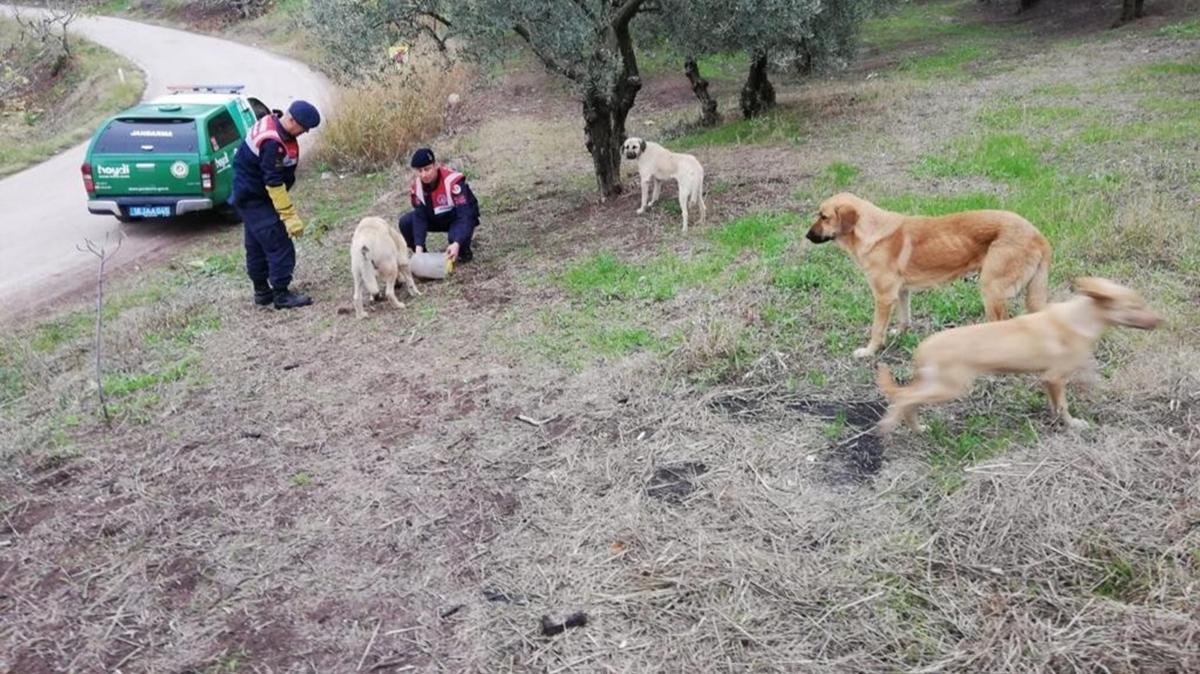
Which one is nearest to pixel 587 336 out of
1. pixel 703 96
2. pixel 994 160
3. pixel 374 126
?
pixel 994 160

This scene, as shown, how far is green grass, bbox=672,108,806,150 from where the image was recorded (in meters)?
14.0

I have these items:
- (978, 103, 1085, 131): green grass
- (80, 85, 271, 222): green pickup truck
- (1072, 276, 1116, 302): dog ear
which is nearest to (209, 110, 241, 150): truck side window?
(80, 85, 271, 222): green pickup truck

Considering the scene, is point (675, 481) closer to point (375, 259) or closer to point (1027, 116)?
point (375, 259)

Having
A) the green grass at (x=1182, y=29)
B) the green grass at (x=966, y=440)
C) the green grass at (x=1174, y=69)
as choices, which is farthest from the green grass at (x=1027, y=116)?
the green grass at (x=1182, y=29)

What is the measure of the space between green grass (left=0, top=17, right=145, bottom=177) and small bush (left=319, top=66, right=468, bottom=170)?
8.03 m

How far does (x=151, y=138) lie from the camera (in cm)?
1248

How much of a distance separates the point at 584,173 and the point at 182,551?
9.83 metres

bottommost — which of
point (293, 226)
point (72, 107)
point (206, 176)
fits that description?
point (293, 226)

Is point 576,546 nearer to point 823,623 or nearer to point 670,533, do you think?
point 670,533

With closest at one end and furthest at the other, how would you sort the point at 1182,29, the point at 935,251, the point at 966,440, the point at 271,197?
the point at 966,440 < the point at 935,251 < the point at 271,197 < the point at 1182,29

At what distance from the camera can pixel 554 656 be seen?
367 centimetres

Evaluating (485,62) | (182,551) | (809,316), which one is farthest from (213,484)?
(485,62)

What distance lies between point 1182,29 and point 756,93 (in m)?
10.8

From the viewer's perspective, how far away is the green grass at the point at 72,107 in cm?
2014
